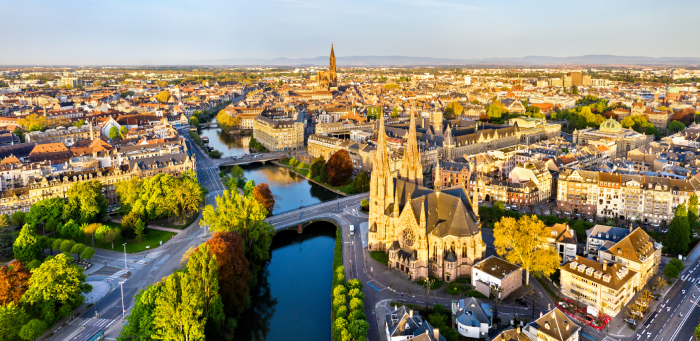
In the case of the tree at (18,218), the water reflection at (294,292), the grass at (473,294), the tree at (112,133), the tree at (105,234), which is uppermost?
the tree at (112,133)

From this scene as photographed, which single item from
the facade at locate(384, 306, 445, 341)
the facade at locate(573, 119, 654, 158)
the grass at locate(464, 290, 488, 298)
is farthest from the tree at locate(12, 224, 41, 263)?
the facade at locate(573, 119, 654, 158)

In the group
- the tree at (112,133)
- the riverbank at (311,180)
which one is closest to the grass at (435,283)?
the riverbank at (311,180)

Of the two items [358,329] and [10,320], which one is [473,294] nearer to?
[358,329]

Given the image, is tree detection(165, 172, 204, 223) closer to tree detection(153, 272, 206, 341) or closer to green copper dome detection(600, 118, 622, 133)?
tree detection(153, 272, 206, 341)

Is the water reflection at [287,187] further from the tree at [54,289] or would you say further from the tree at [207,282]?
the tree at [207,282]

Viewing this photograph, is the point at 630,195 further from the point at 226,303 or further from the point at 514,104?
the point at 514,104

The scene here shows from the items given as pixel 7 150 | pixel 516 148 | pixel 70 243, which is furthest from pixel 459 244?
pixel 7 150
